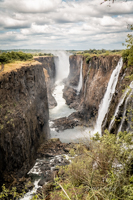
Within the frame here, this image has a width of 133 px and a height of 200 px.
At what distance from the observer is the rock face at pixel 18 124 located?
55.7 feet

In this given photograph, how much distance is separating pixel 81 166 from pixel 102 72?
2607cm

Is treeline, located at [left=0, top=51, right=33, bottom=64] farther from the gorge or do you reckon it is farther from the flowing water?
the flowing water

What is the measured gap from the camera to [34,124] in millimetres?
24328

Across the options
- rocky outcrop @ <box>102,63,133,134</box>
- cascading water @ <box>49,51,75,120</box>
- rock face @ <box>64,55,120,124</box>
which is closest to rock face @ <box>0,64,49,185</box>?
rocky outcrop @ <box>102,63,133,134</box>

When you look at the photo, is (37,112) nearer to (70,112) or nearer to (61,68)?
(70,112)

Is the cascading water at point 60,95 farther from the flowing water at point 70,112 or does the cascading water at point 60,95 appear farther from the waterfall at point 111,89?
the waterfall at point 111,89

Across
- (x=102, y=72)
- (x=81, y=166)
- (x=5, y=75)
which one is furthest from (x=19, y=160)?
(x=102, y=72)

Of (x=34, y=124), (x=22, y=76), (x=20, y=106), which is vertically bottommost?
(x=34, y=124)

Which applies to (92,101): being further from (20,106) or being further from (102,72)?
(20,106)

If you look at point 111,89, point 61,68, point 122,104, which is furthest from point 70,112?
point 61,68

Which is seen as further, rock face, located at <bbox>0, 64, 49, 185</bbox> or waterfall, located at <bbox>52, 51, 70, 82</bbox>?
waterfall, located at <bbox>52, 51, 70, 82</bbox>

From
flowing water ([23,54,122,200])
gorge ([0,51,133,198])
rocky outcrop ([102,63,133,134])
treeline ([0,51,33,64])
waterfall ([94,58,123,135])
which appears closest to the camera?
rocky outcrop ([102,63,133,134])

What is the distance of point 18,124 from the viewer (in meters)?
19.1

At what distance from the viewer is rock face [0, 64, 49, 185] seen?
16969 mm
